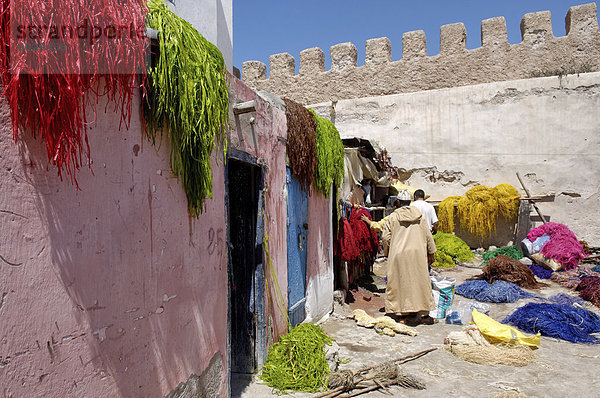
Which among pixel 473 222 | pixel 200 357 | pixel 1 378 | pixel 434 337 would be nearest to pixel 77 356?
pixel 1 378

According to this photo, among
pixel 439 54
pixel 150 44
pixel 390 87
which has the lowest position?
pixel 150 44

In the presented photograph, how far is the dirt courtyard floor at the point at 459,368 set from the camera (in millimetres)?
3986

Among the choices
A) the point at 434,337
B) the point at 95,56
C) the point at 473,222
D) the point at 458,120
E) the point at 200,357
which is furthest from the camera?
the point at 458,120

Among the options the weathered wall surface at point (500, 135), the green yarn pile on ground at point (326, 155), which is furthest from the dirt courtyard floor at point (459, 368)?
the weathered wall surface at point (500, 135)

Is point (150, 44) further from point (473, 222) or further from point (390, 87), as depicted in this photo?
point (390, 87)

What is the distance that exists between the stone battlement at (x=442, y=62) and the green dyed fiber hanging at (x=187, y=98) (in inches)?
488

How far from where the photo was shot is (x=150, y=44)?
2299 mm

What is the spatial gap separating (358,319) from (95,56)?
5.28 meters

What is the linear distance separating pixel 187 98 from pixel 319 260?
4187mm

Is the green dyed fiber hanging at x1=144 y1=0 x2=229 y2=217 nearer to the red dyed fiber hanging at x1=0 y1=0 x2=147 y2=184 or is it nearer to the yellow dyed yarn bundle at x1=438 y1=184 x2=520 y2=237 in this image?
the red dyed fiber hanging at x1=0 y1=0 x2=147 y2=184

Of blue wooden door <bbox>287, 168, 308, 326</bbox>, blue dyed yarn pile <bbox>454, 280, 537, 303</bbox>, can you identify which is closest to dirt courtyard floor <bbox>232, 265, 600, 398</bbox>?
blue wooden door <bbox>287, 168, 308, 326</bbox>

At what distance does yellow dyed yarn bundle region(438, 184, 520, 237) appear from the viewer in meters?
12.4

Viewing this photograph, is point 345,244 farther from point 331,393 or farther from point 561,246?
point 561,246

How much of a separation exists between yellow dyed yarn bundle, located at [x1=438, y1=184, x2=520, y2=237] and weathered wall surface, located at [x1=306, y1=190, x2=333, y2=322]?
286 inches
